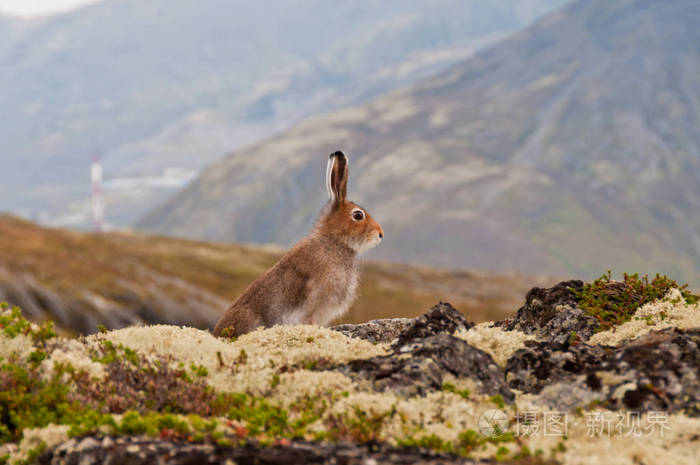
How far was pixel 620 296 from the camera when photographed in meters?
16.9

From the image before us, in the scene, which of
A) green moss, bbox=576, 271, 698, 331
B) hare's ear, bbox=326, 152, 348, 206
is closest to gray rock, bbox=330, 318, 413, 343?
hare's ear, bbox=326, 152, 348, 206

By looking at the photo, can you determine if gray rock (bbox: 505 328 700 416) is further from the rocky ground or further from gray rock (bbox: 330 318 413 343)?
gray rock (bbox: 330 318 413 343)

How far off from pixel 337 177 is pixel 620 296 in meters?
6.42

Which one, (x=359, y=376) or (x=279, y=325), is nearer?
(x=359, y=376)

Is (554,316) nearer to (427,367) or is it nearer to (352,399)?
(427,367)

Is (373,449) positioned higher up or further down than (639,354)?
further down

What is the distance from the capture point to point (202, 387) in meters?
11.9

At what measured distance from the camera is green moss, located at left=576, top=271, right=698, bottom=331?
53.1 ft

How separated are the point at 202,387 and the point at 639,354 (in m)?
6.51

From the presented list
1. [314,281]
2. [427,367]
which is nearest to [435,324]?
[427,367]

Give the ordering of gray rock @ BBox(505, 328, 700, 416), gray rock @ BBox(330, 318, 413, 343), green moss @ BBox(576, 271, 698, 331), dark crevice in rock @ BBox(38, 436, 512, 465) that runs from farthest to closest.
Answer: gray rock @ BBox(330, 318, 413, 343), green moss @ BBox(576, 271, 698, 331), gray rock @ BBox(505, 328, 700, 416), dark crevice in rock @ BBox(38, 436, 512, 465)

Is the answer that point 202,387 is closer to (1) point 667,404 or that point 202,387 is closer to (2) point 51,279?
(1) point 667,404

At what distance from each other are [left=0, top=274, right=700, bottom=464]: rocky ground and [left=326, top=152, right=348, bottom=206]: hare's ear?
3.64m

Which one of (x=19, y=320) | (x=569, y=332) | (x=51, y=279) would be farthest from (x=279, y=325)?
(x=51, y=279)
